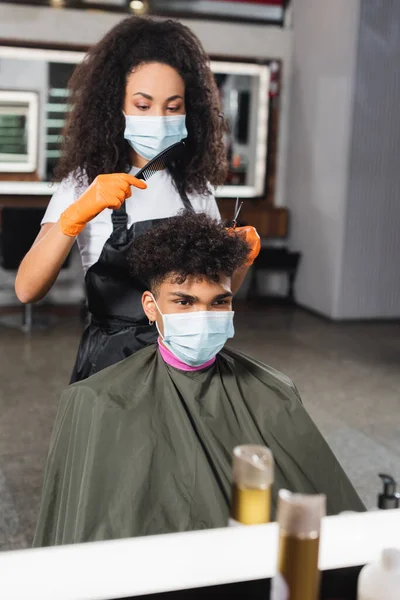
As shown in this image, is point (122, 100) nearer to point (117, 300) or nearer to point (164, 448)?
point (117, 300)

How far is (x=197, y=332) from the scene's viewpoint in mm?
1602

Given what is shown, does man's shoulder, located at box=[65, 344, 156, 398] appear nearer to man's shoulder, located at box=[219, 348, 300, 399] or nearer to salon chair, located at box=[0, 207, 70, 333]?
man's shoulder, located at box=[219, 348, 300, 399]

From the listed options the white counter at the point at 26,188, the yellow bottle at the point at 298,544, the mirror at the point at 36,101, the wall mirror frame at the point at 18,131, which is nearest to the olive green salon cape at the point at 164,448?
the yellow bottle at the point at 298,544

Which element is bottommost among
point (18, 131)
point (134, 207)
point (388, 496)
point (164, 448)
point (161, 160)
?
point (388, 496)

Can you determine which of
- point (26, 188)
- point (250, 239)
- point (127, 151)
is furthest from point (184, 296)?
point (26, 188)

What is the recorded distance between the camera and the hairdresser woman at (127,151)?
1755 millimetres

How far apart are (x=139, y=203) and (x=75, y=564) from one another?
3.54 ft

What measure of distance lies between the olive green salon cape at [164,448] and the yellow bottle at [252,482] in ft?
1.72

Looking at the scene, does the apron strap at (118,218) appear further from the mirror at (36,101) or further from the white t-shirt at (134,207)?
the mirror at (36,101)

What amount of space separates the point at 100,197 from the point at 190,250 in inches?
8.7

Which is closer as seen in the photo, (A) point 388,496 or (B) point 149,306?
(B) point 149,306

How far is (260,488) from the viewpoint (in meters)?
0.90

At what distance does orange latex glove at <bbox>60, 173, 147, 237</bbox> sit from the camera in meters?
1.52

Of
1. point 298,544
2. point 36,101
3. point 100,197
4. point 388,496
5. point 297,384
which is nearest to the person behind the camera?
point 298,544
